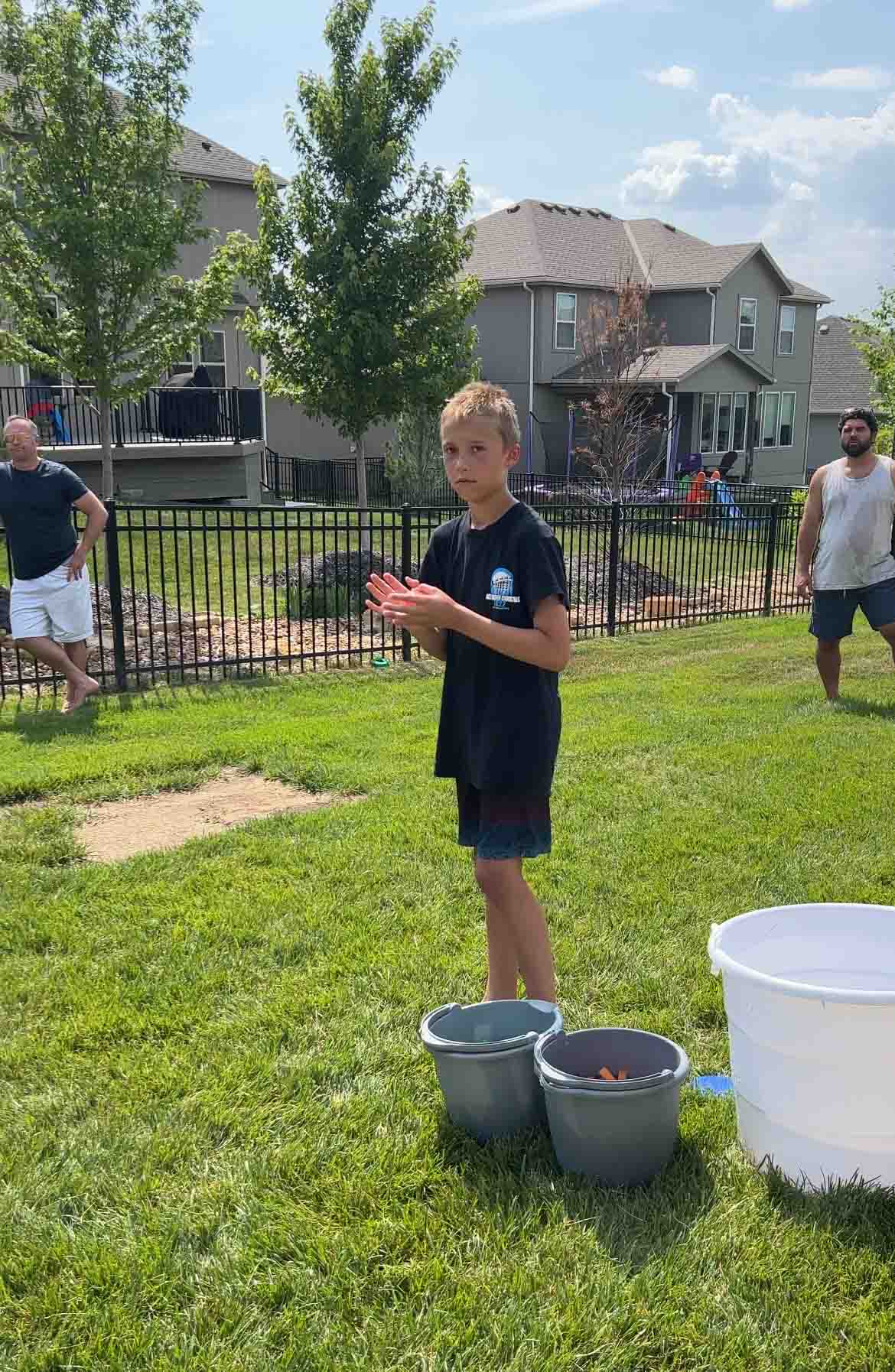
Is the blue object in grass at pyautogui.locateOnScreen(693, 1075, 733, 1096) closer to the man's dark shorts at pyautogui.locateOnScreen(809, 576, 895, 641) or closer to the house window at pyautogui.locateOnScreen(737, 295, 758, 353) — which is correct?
the man's dark shorts at pyautogui.locateOnScreen(809, 576, 895, 641)

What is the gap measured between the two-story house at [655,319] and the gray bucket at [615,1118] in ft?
99.5

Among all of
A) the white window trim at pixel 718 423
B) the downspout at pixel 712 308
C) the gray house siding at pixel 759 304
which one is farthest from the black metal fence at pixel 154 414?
the gray house siding at pixel 759 304

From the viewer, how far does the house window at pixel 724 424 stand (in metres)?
34.0

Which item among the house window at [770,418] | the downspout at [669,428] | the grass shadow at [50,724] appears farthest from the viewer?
the house window at [770,418]

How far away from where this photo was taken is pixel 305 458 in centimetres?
2878

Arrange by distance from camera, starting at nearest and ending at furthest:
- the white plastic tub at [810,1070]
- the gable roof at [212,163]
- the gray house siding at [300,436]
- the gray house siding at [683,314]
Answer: the white plastic tub at [810,1070] → the gable roof at [212,163] → the gray house siding at [300,436] → the gray house siding at [683,314]

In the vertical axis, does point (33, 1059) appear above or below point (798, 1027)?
below

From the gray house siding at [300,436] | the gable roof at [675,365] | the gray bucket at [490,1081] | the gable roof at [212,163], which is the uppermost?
the gable roof at [212,163]

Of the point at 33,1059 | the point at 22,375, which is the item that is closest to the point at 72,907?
the point at 33,1059

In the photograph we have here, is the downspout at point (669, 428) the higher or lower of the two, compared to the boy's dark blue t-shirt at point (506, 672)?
higher

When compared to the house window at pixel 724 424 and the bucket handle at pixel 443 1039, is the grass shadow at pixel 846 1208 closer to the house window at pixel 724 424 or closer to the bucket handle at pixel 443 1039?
the bucket handle at pixel 443 1039

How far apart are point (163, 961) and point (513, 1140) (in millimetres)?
1516

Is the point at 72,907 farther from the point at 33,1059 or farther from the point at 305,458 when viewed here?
the point at 305,458

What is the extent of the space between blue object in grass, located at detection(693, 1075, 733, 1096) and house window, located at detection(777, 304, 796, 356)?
37.8 m
